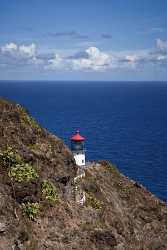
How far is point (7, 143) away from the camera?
1636 inches

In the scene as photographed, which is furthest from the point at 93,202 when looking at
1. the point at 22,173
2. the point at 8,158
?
the point at 8,158

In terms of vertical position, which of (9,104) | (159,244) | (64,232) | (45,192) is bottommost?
(159,244)

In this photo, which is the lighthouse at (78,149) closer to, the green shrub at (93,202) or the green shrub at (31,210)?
the green shrub at (93,202)

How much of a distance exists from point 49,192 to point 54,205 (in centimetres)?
134

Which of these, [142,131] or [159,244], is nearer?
[159,244]

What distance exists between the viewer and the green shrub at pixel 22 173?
126 feet

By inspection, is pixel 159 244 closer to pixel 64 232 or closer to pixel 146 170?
pixel 64 232

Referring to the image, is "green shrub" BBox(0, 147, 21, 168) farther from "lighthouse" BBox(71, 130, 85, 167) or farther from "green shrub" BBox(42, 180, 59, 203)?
"lighthouse" BBox(71, 130, 85, 167)

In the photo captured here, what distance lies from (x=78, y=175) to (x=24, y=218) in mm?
14013

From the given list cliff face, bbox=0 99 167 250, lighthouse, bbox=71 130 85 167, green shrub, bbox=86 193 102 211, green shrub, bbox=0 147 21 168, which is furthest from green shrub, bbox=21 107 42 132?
lighthouse, bbox=71 130 85 167

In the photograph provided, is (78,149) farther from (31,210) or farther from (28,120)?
(31,210)

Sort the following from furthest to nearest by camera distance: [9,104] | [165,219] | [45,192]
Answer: [165,219]
[9,104]
[45,192]

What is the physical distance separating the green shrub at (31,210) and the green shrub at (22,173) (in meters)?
2.25

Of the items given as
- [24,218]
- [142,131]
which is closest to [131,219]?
[24,218]
